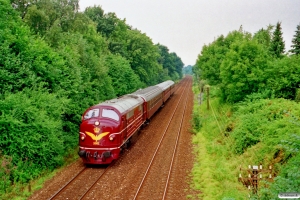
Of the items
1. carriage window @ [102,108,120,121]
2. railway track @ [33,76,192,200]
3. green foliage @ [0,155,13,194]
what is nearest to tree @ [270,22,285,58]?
railway track @ [33,76,192,200]

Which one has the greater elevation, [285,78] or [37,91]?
[285,78]

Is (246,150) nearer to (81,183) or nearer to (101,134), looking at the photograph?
(101,134)

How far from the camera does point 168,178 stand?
1409cm

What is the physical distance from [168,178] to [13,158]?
24.5ft

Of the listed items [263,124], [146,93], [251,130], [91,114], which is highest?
[146,93]

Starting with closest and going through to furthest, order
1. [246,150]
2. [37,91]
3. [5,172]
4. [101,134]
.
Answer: [5,172] < [37,91] < [101,134] < [246,150]

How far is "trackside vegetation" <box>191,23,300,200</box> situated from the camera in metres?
12.1

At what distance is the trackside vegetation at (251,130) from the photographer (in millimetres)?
12125

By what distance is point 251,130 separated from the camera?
16984 millimetres

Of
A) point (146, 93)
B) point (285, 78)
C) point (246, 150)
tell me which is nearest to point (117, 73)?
point (146, 93)

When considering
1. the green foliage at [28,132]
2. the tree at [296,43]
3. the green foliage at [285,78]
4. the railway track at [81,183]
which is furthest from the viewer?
the tree at [296,43]

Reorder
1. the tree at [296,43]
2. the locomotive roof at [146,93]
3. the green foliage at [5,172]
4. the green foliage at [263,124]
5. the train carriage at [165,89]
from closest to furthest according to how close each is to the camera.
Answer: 1. the green foliage at [5,172]
2. the green foliage at [263,124]
3. the locomotive roof at [146,93]
4. the tree at [296,43]
5. the train carriage at [165,89]

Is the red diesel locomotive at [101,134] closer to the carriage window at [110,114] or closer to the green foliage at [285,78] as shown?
the carriage window at [110,114]

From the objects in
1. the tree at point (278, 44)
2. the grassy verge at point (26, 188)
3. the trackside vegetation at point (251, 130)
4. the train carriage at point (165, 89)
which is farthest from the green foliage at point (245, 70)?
the train carriage at point (165, 89)
